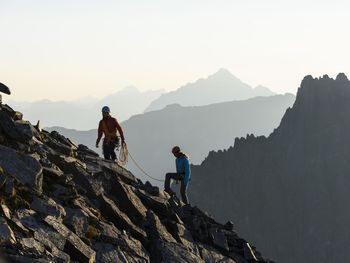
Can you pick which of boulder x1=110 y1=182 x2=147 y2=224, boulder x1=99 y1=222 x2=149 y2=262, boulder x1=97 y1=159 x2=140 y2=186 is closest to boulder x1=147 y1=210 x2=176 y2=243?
boulder x1=110 y1=182 x2=147 y2=224

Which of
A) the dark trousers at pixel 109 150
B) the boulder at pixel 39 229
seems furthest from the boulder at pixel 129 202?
the dark trousers at pixel 109 150

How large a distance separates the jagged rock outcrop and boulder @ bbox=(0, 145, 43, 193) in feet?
0.10

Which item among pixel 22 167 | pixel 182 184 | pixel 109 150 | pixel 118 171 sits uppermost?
pixel 109 150

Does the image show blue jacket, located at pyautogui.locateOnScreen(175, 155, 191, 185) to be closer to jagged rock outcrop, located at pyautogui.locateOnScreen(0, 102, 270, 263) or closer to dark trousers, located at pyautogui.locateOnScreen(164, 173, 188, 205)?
dark trousers, located at pyautogui.locateOnScreen(164, 173, 188, 205)

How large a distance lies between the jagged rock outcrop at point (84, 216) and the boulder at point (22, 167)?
31 millimetres

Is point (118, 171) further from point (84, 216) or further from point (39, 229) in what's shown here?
point (39, 229)

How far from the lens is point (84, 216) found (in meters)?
16.8

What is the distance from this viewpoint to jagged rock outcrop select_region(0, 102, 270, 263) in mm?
14328

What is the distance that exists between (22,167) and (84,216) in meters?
2.53

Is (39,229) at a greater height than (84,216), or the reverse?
(84,216)

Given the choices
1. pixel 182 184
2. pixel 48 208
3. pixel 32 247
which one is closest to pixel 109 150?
pixel 182 184

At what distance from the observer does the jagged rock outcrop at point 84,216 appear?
14.3 metres

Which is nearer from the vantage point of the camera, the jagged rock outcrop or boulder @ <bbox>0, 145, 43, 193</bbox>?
the jagged rock outcrop

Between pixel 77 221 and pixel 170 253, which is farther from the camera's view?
pixel 170 253
